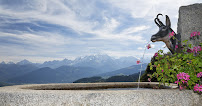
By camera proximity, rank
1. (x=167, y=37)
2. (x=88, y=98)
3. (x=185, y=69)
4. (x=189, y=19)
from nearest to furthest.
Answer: (x=88, y=98) → (x=185, y=69) → (x=189, y=19) → (x=167, y=37)

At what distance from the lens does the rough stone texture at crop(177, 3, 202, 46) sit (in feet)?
14.4

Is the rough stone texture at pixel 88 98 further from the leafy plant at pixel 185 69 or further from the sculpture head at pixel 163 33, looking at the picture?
the sculpture head at pixel 163 33

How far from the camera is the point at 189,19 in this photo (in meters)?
4.50

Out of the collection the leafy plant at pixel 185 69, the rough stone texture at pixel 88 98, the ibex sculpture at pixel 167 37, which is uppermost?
the ibex sculpture at pixel 167 37

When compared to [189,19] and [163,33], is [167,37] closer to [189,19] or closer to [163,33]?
[163,33]

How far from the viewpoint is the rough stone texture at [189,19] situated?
440 centimetres

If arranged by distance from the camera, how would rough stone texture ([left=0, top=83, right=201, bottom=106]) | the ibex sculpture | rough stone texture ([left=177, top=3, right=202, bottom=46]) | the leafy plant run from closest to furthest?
1. rough stone texture ([left=0, top=83, right=201, bottom=106])
2. the leafy plant
3. rough stone texture ([left=177, top=3, right=202, bottom=46])
4. the ibex sculpture

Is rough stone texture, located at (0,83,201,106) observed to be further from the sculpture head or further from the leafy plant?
the sculpture head

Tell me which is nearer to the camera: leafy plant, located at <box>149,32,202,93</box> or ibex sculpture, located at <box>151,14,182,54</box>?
leafy plant, located at <box>149,32,202,93</box>

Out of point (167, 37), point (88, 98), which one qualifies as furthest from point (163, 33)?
point (88, 98)

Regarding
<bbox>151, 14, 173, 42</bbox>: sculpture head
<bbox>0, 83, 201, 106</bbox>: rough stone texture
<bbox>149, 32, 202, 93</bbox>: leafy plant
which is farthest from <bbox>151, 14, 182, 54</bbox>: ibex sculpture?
<bbox>0, 83, 201, 106</bbox>: rough stone texture

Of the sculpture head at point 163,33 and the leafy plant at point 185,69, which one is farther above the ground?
the sculpture head at point 163,33

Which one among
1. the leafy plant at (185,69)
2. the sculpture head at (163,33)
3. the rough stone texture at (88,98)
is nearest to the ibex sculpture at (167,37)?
the sculpture head at (163,33)

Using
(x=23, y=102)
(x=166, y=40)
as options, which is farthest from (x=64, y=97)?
(x=166, y=40)
